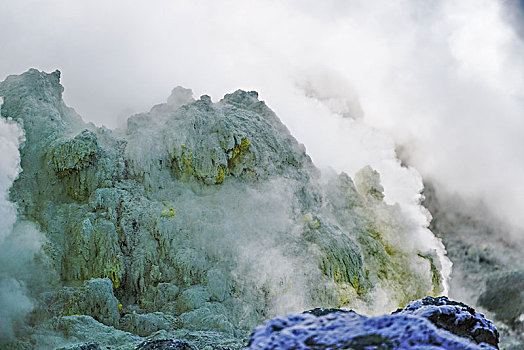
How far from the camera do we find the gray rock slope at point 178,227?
2380cm

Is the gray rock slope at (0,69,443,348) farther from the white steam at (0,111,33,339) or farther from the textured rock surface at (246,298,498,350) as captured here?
the textured rock surface at (246,298,498,350)

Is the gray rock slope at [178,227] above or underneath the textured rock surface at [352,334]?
above

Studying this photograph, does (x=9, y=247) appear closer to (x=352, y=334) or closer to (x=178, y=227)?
(x=178, y=227)

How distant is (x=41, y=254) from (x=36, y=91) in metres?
12.9

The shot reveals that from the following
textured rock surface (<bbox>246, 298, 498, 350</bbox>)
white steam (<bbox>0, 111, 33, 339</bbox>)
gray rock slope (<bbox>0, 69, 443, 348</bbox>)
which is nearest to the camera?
textured rock surface (<bbox>246, 298, 498, 350</bbox>)

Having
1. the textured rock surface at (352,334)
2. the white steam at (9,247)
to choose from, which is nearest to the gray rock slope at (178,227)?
the white steam at (9,247)

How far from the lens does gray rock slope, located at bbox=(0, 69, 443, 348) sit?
23797mm

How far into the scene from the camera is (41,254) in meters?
25.0

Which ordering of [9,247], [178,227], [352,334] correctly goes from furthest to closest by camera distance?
[178,227]
[9,247]
[352,334]

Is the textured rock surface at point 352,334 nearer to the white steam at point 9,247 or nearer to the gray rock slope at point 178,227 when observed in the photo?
the gray rock slope at point 178,227

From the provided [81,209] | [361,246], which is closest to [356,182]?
[361,246]

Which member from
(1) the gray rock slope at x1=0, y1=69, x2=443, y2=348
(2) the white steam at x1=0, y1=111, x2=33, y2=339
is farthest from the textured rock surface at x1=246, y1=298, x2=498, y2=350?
(2) the white steam at x1=0, y1=111, x2=33, y2=339

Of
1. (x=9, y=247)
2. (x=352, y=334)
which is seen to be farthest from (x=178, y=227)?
(x=352, y=334)

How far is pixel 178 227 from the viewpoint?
28578mm
